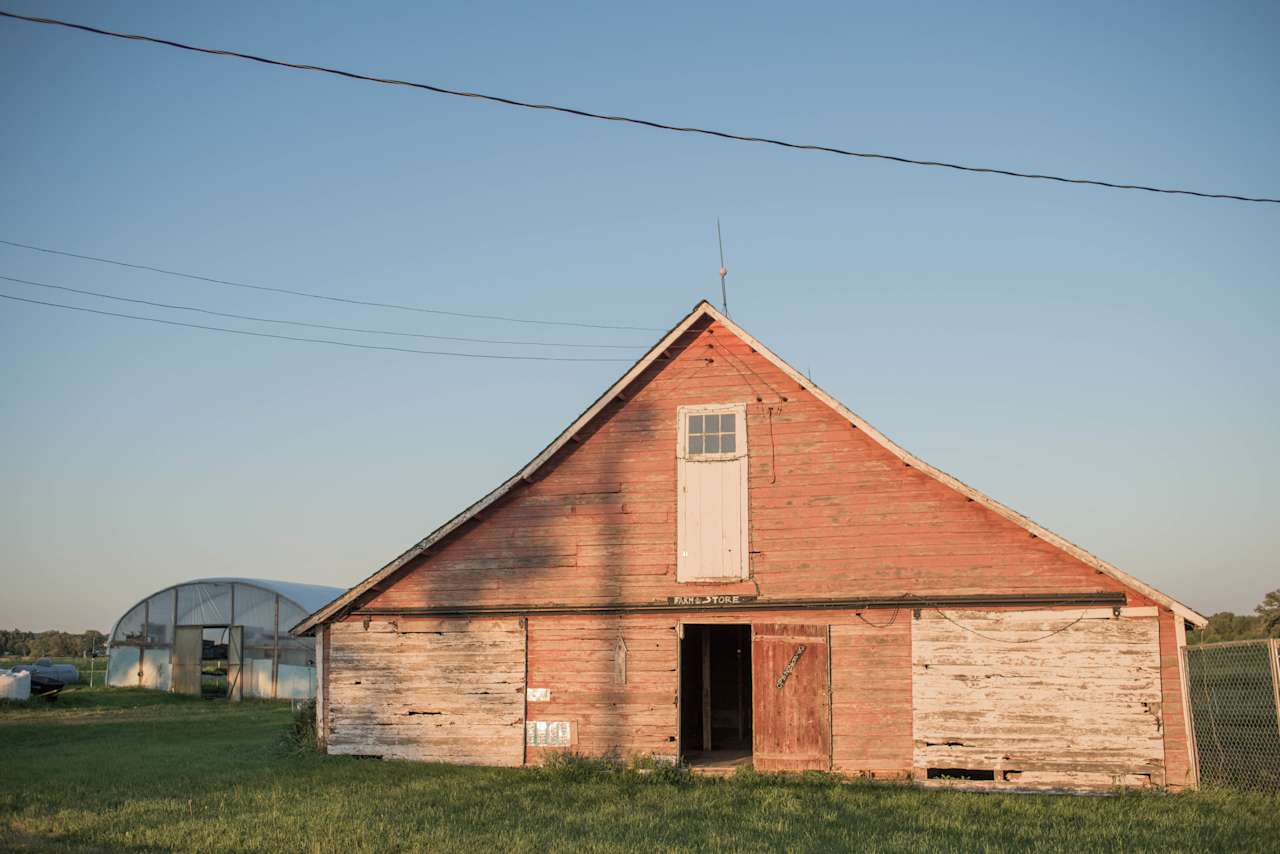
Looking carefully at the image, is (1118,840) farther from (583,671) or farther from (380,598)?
(380,598)

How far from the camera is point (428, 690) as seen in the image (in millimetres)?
22828

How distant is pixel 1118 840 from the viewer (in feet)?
48.2

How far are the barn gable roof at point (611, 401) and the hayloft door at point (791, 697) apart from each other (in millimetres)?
3676

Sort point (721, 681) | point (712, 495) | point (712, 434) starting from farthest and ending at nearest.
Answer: point (721, 681) → point (712, 434) → point (712, 495)

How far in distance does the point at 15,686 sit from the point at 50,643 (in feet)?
205

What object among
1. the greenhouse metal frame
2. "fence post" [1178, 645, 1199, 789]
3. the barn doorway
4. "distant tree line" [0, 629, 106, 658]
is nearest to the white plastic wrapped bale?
the greenhouse metal frame

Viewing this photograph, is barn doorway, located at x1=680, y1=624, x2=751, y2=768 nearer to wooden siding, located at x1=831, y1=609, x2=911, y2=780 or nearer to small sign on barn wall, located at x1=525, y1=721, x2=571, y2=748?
small sign on barn wall, located at x1=525, y1=721, x2=571, y2=748

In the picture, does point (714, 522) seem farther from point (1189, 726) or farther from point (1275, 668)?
point (1275, 668)

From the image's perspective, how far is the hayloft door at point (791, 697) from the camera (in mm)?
20766

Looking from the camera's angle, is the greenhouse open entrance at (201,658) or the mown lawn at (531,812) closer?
the mown lawn at (531,812)

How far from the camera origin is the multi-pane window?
2214cm

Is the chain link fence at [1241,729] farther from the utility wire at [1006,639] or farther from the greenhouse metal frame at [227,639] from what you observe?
the greenhouse metal frame at [227,639]

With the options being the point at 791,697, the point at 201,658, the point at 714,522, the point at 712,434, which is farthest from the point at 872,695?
the point at 201,658

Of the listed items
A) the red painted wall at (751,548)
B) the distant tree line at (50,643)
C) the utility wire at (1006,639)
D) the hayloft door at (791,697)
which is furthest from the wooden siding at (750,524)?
the distant tree line at (50,643)
